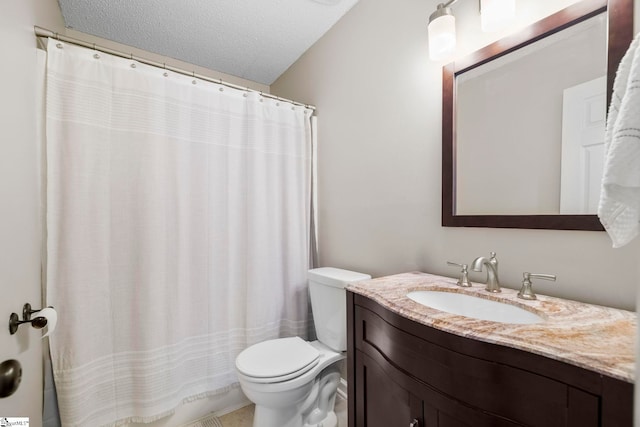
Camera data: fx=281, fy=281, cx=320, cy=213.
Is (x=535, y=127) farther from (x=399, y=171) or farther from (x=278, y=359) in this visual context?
(x=278, y=359)

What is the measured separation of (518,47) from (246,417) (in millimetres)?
2320

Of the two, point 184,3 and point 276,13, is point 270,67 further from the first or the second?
point 184,3

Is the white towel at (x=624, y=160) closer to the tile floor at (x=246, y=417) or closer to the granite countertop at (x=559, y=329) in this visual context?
the granite countertop at (x=559, y=329)

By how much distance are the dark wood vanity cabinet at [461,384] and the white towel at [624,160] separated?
0.92ft

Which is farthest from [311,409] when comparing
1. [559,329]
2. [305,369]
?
[559,329]

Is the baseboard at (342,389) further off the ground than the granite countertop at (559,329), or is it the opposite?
the granite countertop at (559,329)

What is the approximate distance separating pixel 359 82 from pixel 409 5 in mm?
448

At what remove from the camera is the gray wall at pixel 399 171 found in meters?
0.93

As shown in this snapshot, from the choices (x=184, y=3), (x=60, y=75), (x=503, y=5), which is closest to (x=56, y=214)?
(x=60, y=75)

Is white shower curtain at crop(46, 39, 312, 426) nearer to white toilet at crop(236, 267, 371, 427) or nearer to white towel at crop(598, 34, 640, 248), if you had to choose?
white toilet at crop(236, 267, 371, 427)

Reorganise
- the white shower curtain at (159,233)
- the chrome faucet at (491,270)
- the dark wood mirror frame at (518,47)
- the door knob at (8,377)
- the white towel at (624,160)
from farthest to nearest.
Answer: the white shower curtain at (159,233) < the chrome faucet at (491,270) < the dark wood mirror frame at (518,47) < the door knob at (8,377) < the white towel at (624,160)

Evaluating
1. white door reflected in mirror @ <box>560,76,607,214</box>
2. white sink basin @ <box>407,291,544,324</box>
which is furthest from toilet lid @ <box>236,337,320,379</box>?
white door reflected in mirror @ <box>560,76,607,214</box>

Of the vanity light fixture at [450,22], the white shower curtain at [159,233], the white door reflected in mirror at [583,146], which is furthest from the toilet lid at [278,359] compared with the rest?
the vanity light fixture at [450,22]

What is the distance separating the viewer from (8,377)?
60cm
